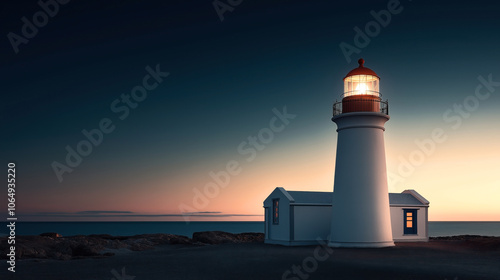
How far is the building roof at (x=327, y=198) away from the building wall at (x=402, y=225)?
372 mm

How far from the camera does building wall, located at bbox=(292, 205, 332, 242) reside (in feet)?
70.7

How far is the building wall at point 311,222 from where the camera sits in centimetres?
2155

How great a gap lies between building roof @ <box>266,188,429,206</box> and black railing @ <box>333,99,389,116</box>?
16.6 ft

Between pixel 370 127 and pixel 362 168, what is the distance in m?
1.87

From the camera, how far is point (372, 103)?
19484mm

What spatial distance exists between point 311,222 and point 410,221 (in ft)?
19.7

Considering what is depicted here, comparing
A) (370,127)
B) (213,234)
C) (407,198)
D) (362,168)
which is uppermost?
(370,127)

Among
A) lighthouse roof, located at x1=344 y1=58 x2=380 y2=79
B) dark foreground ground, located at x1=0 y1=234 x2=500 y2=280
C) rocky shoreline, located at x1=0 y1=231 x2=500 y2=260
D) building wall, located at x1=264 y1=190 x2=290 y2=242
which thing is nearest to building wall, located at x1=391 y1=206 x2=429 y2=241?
rocky shoreline, located at x1=0 y1=231 x2=500 y2=260

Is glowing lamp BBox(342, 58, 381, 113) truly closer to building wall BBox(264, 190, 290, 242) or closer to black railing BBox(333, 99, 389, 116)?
black railing BBox(333, 99, 389, 116)

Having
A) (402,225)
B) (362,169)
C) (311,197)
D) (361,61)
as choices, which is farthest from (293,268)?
(402,225)

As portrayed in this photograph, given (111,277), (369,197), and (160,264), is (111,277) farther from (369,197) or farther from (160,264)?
(369,197)

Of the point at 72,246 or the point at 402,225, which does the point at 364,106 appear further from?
the point at 72,246

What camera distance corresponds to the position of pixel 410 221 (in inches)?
936

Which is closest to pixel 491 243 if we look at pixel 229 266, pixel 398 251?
pixel 398 251
